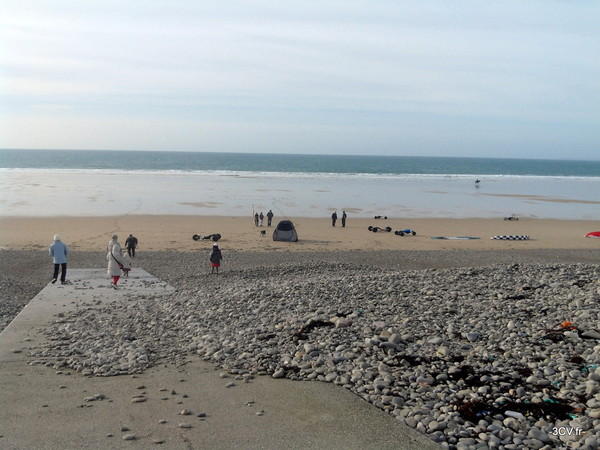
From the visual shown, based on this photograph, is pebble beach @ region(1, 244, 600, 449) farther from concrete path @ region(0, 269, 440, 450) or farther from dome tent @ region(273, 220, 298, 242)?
dome tent @ region(273, 220, 298, 242)

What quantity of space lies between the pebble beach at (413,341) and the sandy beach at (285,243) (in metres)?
11.4

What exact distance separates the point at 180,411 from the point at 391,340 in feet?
11.7

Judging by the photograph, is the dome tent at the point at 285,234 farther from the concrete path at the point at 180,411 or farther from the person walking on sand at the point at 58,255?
the concrete path at the point at 180,411

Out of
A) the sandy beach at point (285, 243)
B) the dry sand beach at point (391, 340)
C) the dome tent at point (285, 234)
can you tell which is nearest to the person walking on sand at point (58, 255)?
the dry sand beach at point (391, 340)

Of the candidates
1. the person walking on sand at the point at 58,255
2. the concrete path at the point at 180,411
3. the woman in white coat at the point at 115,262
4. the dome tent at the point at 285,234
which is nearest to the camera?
the concrete path at the point at 180,411

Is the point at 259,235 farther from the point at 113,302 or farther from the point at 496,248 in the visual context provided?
the point at 113,302

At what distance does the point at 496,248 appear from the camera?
28.5 m

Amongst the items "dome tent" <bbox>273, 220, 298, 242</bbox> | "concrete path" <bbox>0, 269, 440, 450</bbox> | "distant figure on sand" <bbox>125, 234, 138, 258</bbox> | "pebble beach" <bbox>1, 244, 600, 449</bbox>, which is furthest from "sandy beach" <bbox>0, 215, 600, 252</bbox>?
"concrete path" <bbox>0, 269, 440, 450</bbox>

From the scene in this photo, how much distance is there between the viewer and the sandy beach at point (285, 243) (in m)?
27.9

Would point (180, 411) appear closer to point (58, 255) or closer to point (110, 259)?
point (110, 259)

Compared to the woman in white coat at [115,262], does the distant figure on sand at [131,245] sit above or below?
below

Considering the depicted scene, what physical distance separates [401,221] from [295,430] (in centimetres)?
3297

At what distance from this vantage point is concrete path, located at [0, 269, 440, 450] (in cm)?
691

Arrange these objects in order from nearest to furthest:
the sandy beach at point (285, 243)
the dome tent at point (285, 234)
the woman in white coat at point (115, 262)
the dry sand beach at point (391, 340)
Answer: the dry sand beach at point (391, 340) → the woman in white coat at point (115, 262) → the sandy beach at point (285, 243) → the dome tent at point (285, 234)
